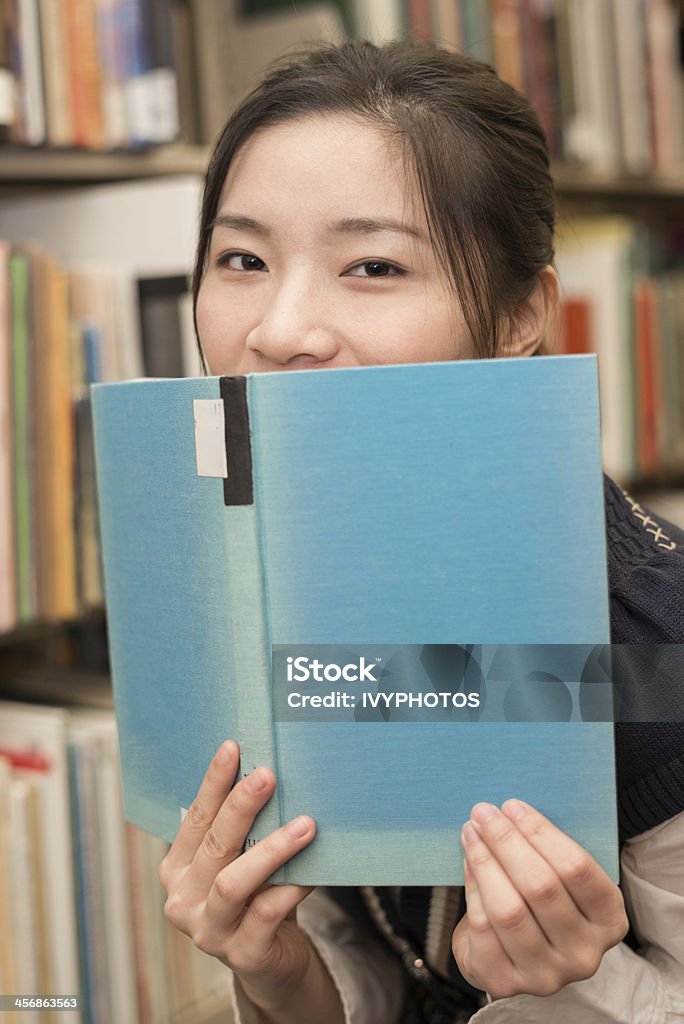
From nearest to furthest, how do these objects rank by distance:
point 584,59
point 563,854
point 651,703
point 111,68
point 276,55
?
1. point 563,854
2. point 651,703
3. point 111,68
4. point 276,55
5. point 584,59

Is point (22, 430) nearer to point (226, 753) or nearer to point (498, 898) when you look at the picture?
point (226, 753)

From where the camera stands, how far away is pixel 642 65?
1849 mm

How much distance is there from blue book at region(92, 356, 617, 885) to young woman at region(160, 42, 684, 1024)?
0.08ft

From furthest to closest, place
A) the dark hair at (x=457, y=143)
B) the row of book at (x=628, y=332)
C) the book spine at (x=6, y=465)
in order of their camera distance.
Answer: the row of book at (x=628, y=332)
the book spine at (x=6, y=465)
the dark hair at (x=457, y=143)

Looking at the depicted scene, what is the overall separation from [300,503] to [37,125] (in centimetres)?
71

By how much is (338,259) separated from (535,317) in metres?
0.20

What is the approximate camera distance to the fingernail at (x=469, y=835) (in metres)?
0.60

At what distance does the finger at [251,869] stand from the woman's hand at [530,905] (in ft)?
0.31

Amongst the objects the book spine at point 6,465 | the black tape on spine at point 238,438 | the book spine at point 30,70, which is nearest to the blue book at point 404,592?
the black tape on spine at point 238,438

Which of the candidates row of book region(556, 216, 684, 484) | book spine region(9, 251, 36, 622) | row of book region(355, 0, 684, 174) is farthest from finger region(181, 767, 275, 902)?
row of book region(556, 216, 684, 484)

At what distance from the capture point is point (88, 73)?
115cm

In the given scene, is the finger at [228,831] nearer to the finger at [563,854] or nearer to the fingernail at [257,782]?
the fingernail at [257,782]

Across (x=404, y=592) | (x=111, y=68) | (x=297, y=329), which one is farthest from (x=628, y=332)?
(x=404, y=592)

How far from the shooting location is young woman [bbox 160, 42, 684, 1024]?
2.04 feet
